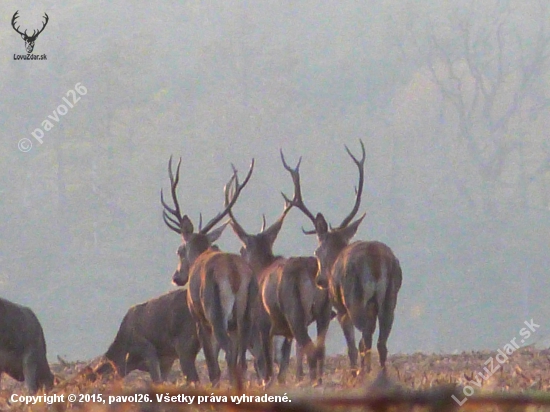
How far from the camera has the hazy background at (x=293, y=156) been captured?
2265 inches

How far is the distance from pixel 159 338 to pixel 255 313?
83.6 inches

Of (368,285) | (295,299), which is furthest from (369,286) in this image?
(295,299)

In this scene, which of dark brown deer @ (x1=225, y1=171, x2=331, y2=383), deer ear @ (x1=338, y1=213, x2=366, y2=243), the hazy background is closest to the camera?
dark brown deer @ (x1=225, y1=171, x2=331, y2=383)

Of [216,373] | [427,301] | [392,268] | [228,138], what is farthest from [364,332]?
[228,138]

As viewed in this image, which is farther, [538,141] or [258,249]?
[538,141]

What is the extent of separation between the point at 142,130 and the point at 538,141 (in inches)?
1093

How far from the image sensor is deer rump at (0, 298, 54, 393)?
31.7ft

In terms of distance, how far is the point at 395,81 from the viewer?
270 ft

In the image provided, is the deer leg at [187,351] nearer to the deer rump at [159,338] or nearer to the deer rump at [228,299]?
the deer rump at [159,338]

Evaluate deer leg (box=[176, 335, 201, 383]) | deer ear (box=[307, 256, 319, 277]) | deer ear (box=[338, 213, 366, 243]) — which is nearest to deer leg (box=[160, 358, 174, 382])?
deer leg (box=[176, 335, 201, 383])

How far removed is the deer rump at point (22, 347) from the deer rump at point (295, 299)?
2342 mm

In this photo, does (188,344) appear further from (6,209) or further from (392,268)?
(6,209)

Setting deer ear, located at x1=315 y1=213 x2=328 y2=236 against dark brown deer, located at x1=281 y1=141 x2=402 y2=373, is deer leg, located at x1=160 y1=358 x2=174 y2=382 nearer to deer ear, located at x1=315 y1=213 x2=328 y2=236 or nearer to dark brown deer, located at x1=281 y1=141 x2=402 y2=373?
deer ear, located at x1=315 y1=213 x2=328 y2=236

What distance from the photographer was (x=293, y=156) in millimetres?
73000
